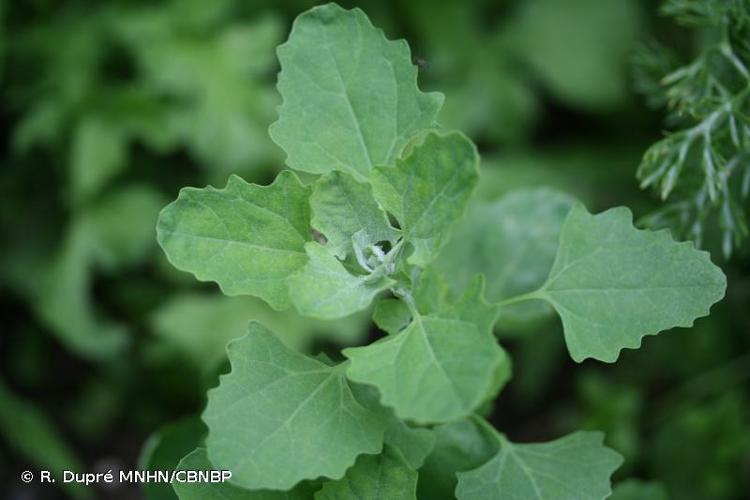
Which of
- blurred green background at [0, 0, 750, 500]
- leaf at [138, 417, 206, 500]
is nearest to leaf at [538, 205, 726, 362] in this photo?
leaf at [138, 417, 206, 500]

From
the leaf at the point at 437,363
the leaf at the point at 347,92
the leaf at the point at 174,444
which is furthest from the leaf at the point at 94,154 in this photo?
the leaf at the point at 437,363

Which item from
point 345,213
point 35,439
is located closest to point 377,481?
point 345,213

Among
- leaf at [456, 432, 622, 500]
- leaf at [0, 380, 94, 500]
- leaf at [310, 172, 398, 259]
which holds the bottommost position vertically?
leaf at [0, 380, 94, 500]

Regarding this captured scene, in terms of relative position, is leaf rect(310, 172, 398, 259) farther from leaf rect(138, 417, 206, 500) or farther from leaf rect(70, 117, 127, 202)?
leaf rect(70, 117, 127, 202)

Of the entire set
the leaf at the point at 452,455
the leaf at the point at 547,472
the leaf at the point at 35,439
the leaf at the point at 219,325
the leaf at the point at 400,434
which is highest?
the leaf at the point at 400,434

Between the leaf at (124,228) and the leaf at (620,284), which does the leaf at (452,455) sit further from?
the leaf at (124,228)

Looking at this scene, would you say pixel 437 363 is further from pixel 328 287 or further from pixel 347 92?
pixel 347 92

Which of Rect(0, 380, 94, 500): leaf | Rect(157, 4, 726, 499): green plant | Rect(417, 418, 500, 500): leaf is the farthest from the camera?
Rect(0, 380, 94, 500): leaf
